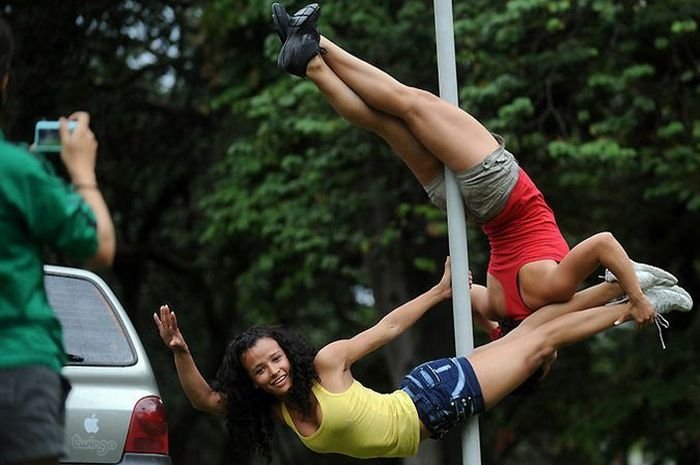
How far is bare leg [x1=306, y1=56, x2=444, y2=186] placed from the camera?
18.6 feet

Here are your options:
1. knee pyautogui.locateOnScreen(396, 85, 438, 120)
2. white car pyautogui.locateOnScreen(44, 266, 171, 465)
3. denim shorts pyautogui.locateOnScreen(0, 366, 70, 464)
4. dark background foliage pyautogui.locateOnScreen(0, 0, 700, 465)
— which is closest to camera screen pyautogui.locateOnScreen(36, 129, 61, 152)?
denim shorts pyautogui.locateOnScreen(0, 366, 70, 464)

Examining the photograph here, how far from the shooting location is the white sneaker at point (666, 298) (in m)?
5.89

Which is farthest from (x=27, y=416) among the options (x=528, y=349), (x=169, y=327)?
(x=528, y=349)

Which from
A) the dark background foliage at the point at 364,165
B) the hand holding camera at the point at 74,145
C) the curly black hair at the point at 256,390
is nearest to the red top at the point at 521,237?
the curly black hair at the point at 256,390

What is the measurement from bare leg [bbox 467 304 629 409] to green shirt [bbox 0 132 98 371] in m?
2.64

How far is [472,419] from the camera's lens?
5832 mm

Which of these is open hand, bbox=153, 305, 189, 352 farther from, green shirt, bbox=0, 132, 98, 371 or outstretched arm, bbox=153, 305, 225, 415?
green shirt, bbox=0, 132, 98, 371

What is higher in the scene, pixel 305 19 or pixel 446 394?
pixel 305 19

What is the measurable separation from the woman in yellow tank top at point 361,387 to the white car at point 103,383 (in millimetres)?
212

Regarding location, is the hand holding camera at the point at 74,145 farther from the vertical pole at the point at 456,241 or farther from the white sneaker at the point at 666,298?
the white sneaker at the point at 666,298

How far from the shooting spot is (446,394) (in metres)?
5.69

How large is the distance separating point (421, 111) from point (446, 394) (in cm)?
119

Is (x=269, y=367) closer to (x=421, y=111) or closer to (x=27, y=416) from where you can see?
(x=421, y=111)

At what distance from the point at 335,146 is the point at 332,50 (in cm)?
714
